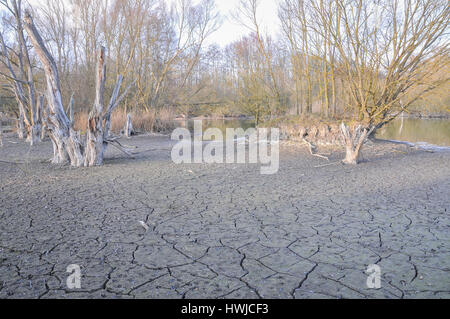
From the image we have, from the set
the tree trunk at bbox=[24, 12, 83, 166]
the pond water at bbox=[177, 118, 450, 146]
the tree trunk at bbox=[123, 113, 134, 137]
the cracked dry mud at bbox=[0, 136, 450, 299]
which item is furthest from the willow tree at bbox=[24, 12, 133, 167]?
the pond water at bbox=[177, 118, 450, 146]

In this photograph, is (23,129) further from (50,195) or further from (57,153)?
(50,195)

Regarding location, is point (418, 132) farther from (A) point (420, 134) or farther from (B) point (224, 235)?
(B) point (224, 235)

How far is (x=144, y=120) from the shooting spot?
1563 centimetres

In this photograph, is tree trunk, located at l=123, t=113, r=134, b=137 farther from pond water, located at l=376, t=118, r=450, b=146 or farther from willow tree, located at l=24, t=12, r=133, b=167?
pond water, located at l=376, t=118, r=450, b=146

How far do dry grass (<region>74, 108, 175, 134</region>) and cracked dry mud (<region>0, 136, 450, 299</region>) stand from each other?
8.89m

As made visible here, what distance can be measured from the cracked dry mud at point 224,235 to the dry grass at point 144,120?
889 cm

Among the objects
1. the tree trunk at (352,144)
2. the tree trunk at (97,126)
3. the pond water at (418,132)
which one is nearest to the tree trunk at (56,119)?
the tree trunk at (97,126)

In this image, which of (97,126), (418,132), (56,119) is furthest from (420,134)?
(56,119)

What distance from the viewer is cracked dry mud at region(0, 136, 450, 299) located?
2.15m

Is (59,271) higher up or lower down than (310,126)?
lower down

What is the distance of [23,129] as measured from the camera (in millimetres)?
12578
